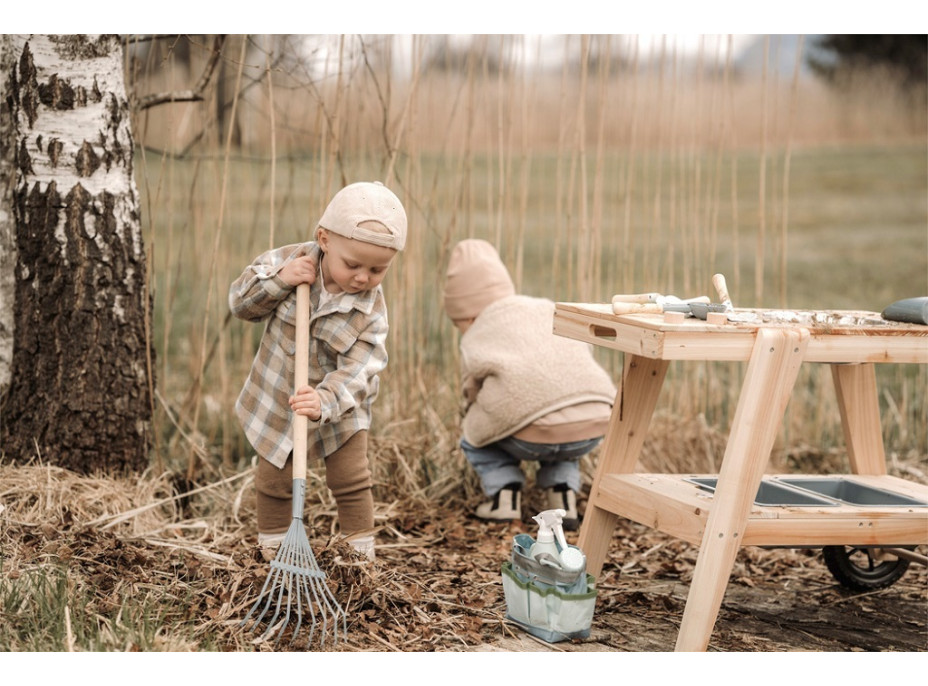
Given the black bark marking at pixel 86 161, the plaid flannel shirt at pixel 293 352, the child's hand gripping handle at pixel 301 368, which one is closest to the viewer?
the child's hand gripping handle at pixel 301 368

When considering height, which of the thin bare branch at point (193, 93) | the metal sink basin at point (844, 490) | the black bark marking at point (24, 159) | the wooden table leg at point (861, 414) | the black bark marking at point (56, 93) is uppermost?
the thin bare branch at point (193, 93)

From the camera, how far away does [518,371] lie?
3467 mm

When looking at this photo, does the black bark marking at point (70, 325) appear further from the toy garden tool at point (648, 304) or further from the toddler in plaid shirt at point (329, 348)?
the toy garden tool at point (648, 304)

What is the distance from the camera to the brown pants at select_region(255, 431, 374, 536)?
297cm

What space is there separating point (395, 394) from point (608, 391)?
2.85 ft

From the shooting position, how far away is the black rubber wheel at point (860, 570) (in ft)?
10.4

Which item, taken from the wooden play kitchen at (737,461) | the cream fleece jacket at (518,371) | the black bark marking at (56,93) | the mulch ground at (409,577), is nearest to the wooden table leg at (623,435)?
the wooden play kitchen at (737,461)

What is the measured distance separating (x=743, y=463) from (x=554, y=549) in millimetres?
517

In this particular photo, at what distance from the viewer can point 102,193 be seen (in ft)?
10.9

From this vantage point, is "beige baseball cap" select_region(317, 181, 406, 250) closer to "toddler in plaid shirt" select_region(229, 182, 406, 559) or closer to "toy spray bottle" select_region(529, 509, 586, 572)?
"toddler in plaid shirt" select_region(229, 182, 406, 559)

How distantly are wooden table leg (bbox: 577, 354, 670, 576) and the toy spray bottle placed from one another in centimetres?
28

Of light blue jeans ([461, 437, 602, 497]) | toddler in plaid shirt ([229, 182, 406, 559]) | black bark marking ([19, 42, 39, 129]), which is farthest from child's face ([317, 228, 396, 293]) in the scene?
black bark marking ([19, 42, 39, 129])

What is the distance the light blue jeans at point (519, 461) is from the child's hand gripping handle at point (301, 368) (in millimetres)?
964

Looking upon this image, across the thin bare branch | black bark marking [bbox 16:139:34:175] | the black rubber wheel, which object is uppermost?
the thin bare branch
